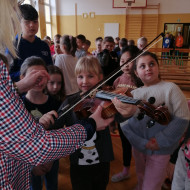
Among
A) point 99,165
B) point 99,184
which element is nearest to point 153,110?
point 99,165

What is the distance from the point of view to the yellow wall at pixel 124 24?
9070 millimetres

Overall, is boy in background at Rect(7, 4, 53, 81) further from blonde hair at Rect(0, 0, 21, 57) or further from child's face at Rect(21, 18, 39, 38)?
blonde hair at Rect(0, 0, 21, 57)

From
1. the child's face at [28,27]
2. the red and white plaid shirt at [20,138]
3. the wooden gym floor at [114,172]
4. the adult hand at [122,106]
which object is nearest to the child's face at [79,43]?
the child's face at [28,27]

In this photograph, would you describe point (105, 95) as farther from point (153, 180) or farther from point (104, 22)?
point (104, 22)

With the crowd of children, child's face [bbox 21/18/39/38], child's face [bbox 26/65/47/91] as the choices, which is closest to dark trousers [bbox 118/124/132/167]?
the crowd of children

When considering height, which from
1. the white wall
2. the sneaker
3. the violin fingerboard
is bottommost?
the sneaker

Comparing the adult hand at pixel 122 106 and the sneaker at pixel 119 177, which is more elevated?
the adult hand at pixel 122 106

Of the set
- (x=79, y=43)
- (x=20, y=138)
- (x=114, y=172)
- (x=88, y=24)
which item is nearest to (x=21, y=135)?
(x=20, y=138)

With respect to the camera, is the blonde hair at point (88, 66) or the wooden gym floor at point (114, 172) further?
the wooden gym floor at point (114, 172)

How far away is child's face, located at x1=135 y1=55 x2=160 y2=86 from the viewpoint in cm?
128

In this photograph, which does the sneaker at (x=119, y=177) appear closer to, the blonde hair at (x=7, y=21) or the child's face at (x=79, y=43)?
the blonde hair at (x=7, y=21)

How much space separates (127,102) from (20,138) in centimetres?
61

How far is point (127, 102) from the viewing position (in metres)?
1.00

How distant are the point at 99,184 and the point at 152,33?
940cm
